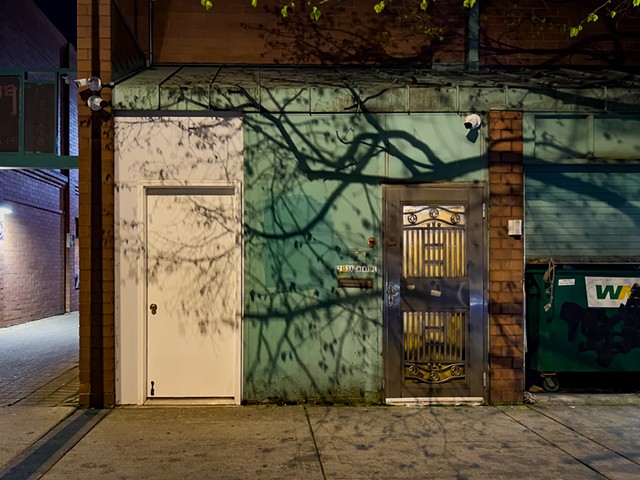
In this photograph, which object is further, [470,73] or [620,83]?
[470,73]

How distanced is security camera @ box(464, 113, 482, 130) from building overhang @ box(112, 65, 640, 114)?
0.49 feet

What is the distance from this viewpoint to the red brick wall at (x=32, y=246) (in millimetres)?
11445

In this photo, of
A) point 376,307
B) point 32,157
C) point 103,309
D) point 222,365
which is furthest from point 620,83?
point 32,157

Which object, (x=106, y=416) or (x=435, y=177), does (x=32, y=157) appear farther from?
(x=435, y=177)

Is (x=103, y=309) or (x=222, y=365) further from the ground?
(x=103, y=309)

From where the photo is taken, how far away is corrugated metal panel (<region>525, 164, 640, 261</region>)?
6.04 metres

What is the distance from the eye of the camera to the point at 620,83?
20.1ft

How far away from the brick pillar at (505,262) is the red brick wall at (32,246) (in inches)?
410

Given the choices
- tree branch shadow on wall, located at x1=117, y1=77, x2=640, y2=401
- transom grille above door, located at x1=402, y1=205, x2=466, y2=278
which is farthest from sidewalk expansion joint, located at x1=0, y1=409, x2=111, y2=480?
transom grille above door, located at x1=402, y1=205, x2=466, y2=278

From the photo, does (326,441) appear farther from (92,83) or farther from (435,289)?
(92,83)

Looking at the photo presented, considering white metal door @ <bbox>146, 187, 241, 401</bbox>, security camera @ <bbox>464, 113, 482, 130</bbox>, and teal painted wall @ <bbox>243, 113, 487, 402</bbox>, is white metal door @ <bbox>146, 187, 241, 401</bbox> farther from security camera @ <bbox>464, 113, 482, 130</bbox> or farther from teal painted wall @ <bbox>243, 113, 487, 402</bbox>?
security camera @ <bbox>464, 113, 482, 130</bbox>

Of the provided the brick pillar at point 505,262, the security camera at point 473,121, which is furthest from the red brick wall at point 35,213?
the brick pillar at point 505,262

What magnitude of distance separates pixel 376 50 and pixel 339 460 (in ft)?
17.7

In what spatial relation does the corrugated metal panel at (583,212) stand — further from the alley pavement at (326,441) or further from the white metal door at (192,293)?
the white metal door at (192,293)
